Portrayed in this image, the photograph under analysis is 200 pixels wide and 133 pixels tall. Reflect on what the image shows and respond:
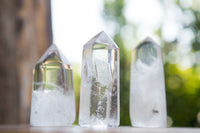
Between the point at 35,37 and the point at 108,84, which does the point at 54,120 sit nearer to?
the point at 108,84

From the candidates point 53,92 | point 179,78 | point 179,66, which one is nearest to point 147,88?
point 53,92

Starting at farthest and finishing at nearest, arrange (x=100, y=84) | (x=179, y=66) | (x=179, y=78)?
1. (x=179, y=66)
2. (x=179, y=78)
3. (x=100, y=84)

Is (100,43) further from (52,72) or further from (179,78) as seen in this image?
(179,78)

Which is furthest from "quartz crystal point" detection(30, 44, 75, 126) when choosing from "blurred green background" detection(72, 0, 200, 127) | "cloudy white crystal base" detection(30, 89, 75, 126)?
"blurred green background" detection(72, 0, 200, 127)

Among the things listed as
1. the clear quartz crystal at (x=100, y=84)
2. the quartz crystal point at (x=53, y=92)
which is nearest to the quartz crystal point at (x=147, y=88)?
the clear quartz crystal at (x=100, y=84)

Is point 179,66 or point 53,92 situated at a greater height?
point 179,66

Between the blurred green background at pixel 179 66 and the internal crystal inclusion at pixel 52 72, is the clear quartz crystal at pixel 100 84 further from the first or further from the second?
the blurred green background at pixel 179 66
